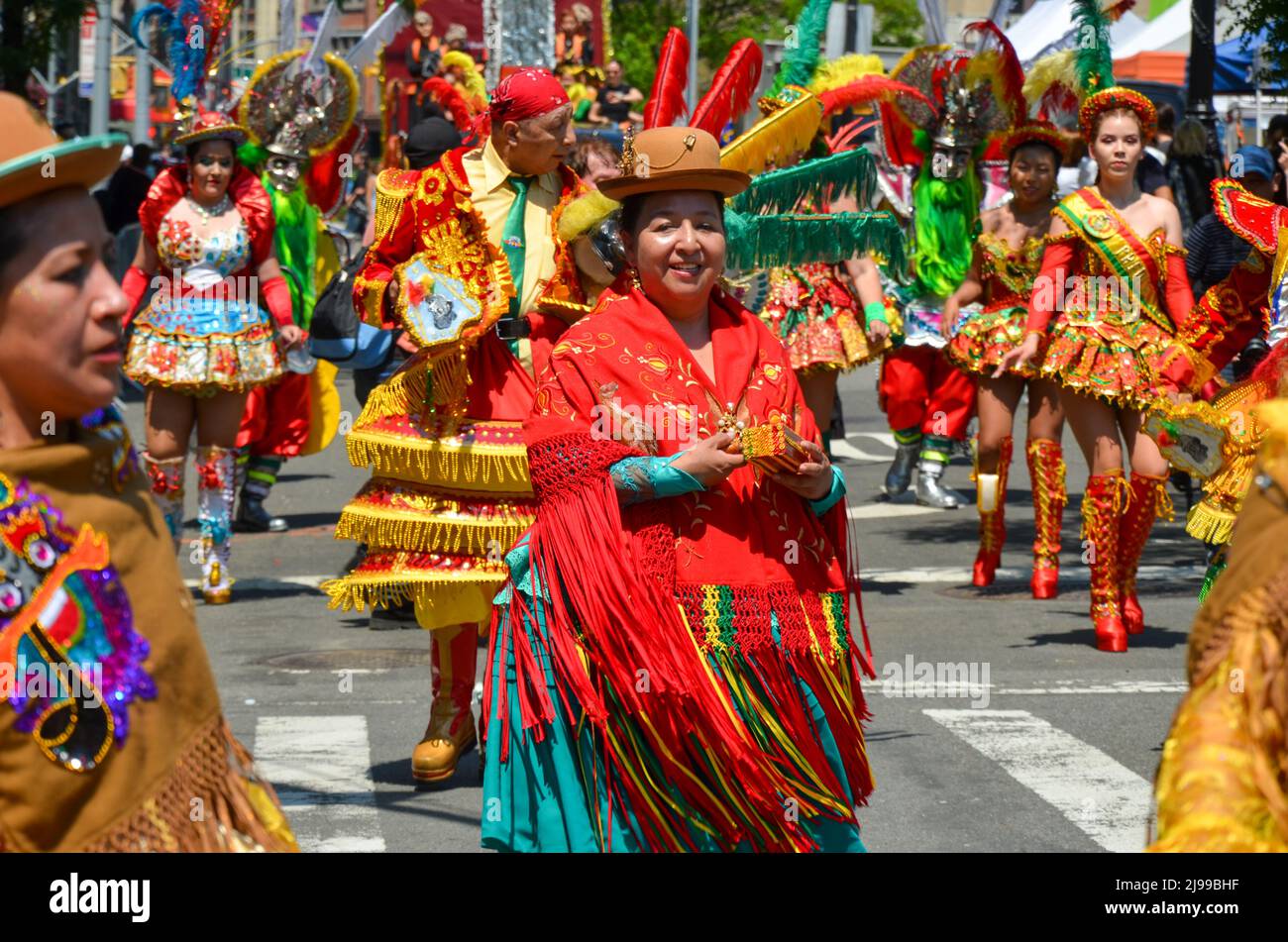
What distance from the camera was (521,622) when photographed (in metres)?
4.68

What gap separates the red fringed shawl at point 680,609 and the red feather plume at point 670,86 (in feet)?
3.19

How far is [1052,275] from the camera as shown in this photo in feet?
29.4

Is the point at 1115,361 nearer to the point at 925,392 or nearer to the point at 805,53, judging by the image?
the point at 805,53

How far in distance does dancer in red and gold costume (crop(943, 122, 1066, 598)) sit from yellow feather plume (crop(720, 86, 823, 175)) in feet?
13.7

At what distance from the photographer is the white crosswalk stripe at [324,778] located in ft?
20.4

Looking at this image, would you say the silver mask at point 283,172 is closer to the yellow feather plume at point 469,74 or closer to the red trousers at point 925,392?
the yellow feather plume at point 469,74

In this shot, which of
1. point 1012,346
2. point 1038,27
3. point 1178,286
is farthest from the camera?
point 1038,27

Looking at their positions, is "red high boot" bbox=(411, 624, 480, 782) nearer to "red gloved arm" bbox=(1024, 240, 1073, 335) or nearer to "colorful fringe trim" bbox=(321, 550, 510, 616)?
"colorful fringe trim" bbox=(321, 550, 510, 616)

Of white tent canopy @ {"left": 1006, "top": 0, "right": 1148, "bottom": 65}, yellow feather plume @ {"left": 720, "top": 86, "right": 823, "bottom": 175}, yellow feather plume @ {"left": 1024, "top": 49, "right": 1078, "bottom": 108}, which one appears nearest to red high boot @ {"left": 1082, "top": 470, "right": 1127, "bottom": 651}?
yellow feather plume @ {"left": 1024, "top": 49, "right": 1078, "bottom": 108}

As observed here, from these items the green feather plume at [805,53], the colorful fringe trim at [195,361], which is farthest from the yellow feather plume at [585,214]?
the colorful fringe trim at [195,361]

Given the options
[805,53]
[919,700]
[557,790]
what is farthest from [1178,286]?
[557,790]

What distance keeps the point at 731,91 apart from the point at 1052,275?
3618mm

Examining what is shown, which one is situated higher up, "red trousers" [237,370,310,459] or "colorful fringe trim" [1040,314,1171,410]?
"colorful fringe trim" [1040,314,1171,410]

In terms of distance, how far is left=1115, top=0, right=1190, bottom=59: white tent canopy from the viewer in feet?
85.4
